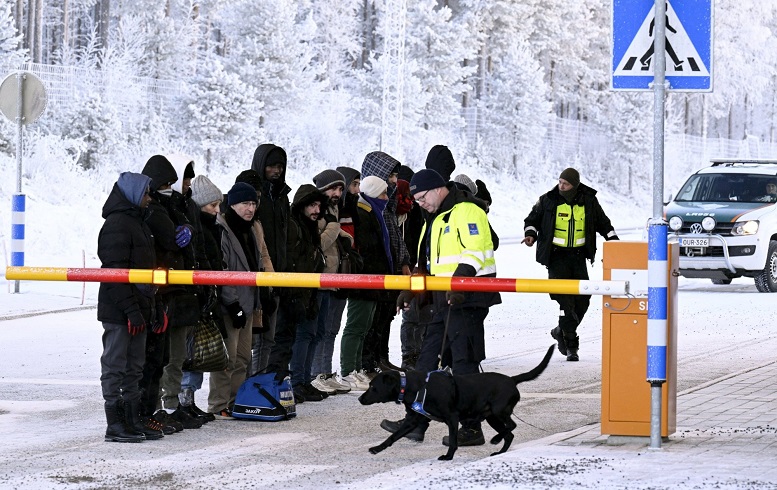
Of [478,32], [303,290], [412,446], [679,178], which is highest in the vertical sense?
[478,32]

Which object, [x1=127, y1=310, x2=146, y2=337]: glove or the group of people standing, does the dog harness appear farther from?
[x1=127, y1=310, x2=146, y2=337]: glove

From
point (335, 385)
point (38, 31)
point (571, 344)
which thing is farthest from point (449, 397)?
point (38, 31)

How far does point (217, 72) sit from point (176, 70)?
44.6 ft

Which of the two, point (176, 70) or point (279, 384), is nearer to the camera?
point (279, 384)

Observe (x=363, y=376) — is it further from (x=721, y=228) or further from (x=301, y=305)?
(x=721, y=228)

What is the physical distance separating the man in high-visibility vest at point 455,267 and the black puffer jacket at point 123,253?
5.90ft

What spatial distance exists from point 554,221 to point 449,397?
642cm

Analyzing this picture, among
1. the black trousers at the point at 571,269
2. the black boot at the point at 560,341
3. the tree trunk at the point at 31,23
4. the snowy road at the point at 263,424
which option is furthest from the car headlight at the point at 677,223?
the tree trunk at the point at 31,23

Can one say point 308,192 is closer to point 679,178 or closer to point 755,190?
point 755,190

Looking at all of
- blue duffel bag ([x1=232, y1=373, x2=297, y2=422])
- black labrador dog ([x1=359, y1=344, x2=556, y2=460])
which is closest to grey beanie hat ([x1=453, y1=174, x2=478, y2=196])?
blue duffel bag ([x1=232, y1=373, x2=297, y2=422])

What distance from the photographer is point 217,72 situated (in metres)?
57.4

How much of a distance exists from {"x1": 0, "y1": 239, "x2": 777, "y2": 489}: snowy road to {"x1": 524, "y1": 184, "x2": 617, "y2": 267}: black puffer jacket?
108 cm

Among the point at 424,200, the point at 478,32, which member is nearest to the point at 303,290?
the point at 424,200

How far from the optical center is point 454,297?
9453 millimetres
